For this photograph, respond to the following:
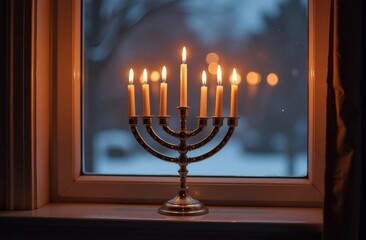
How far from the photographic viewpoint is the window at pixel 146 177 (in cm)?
124

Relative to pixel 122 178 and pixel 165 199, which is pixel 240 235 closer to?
pixel 165 199

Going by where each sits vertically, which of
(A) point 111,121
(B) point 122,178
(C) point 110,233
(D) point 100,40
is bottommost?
(C) point 110,233

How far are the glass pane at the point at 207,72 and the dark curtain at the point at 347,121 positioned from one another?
12.8 inches

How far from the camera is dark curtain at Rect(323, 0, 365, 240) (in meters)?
0.96

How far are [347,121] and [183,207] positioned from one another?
1.34 feet

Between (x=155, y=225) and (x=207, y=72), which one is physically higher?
(x=207, y=72)

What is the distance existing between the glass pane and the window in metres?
Answer: 0.04

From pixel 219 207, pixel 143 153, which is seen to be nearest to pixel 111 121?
pixel 143 153

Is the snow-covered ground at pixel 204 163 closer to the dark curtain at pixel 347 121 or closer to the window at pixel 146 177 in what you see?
the window at pixel 146 177

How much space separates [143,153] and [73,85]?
0.25 metres

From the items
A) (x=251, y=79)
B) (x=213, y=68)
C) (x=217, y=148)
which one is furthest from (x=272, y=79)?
(x=217, y=148)

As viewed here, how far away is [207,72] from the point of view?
4.33ft

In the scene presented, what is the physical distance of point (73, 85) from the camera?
4.26 ft

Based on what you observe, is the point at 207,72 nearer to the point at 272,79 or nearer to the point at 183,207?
the point at 272,79
